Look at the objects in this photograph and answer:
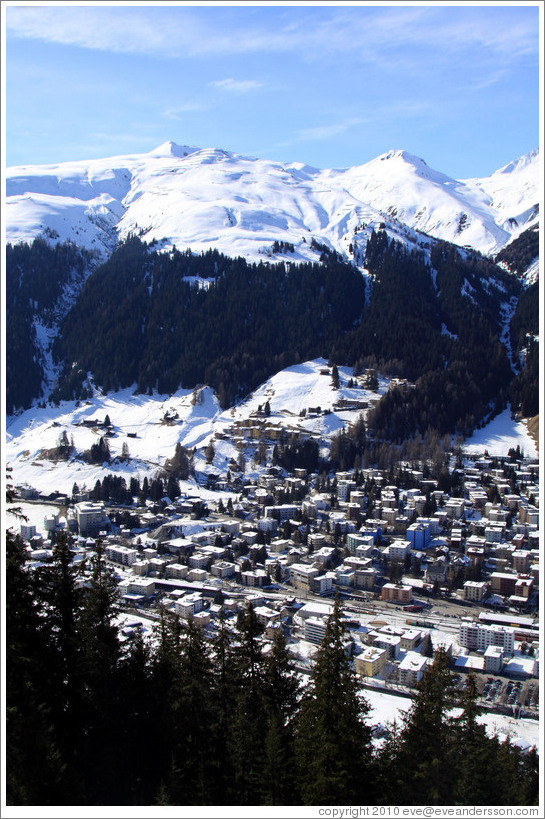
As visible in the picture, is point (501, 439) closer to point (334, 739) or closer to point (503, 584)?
point (503, 584)

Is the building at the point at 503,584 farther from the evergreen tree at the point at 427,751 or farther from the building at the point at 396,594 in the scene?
the evergreen tree at the point at 427,751

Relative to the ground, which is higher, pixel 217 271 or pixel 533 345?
pixel 217 271

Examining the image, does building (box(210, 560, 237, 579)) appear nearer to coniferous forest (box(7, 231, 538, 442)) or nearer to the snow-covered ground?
coniferous forest (box(7, 231, 538, 442))

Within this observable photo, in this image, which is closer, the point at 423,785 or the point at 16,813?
the point at 16,813

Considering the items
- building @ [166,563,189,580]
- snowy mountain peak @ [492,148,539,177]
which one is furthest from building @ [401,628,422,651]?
snowy mountain peak @ [492,148,539,177]

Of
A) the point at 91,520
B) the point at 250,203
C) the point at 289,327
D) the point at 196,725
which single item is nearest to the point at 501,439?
the point at 289,327

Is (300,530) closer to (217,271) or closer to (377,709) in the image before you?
(377,709)

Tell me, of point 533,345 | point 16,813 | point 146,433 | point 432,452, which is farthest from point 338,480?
point 16,813
